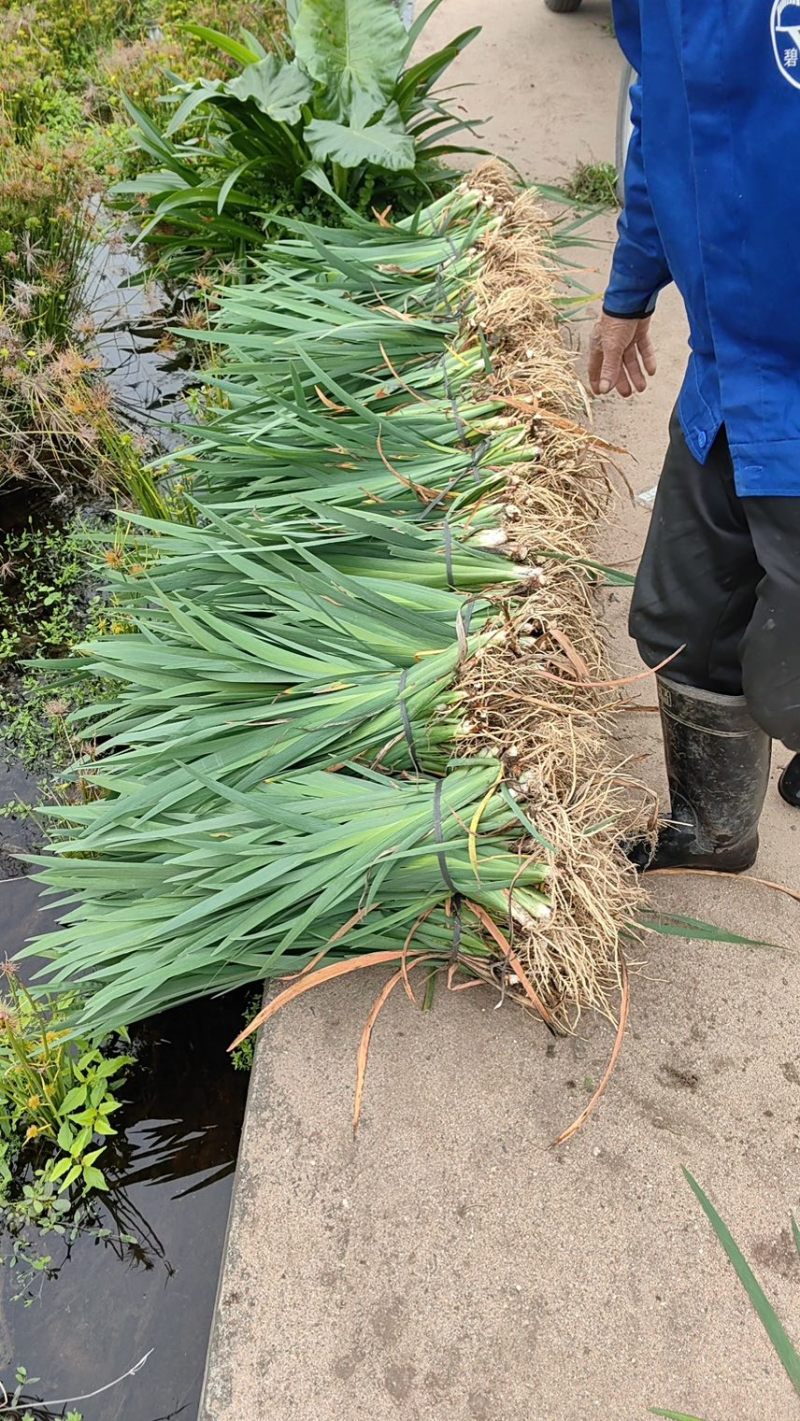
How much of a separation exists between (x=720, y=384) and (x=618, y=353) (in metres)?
0.66

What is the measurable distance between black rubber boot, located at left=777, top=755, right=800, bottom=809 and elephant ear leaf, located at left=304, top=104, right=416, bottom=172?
6.74ft

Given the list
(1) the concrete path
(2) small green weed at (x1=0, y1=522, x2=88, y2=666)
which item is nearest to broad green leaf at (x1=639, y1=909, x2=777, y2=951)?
(1) the concrete path

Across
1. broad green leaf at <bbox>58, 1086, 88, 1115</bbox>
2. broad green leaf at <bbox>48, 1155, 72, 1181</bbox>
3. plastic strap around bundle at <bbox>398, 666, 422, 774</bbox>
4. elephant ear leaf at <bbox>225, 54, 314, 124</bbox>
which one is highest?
elephant ear leaf at <bbox>225, 54, 314, 124</bbox>

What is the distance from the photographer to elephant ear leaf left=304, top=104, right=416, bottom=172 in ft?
9.61

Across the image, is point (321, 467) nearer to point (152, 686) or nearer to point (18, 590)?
point (152, 686)

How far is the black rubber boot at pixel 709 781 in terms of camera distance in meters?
1.66

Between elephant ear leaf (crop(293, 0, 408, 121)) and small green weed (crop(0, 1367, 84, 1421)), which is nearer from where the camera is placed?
small green weed (crop(0, 1367, 84, 1421))

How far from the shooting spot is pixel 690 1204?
144cm

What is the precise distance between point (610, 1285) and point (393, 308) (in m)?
2.14

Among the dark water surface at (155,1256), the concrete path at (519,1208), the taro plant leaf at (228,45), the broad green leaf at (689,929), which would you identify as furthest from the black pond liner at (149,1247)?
the taro plant leaf at (228,45)

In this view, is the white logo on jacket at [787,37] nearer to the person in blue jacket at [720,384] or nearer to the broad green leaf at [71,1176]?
the person in blue jacket at [720,384]

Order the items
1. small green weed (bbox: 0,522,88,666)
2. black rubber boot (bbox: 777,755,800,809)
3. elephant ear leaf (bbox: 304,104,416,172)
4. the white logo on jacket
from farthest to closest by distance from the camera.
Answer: elephant ear leaf (bbox: 304,104,416,172) → small green weed (bbox: 0,522,88,666) → black rubber boot (bbox: 777,755,800,809) → the white logo on jacket

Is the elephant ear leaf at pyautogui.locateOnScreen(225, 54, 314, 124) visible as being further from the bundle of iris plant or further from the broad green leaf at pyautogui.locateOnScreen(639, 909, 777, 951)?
the broad green leaf at pyautogui.locateOnScreen(639, 909, 777, 951)

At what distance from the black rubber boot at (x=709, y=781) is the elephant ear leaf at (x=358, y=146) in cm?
203
